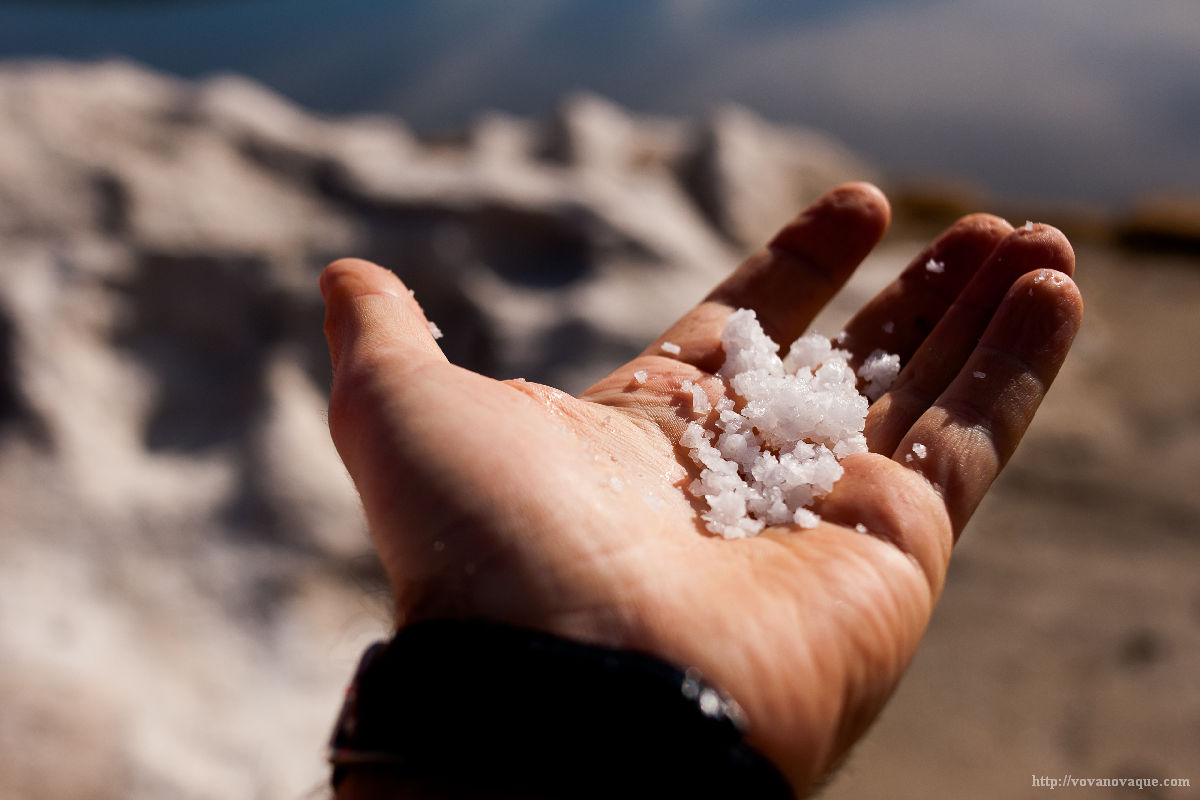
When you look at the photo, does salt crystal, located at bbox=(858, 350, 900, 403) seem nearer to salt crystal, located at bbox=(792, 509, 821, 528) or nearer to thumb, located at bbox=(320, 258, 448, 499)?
salt crystal, located at bbox=(792, 509, 821, 528)

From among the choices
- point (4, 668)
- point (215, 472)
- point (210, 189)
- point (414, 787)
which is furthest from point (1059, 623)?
point (210, 189)

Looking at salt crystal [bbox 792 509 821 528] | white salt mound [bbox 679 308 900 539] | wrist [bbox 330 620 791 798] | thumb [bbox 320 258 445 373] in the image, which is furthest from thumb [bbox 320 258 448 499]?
salt crystal [bbox 792 509 821 528]

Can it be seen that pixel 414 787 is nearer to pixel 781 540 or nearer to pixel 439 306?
pixel 781 540

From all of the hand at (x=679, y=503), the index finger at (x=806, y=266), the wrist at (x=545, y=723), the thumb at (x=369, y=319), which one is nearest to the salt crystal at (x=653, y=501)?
the hand at (x=679, y=503)

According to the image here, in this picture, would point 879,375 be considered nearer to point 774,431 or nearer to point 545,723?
point 774,431

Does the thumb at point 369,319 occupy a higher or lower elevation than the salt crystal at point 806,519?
higher

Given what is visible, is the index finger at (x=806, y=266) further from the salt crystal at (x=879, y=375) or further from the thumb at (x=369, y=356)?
the thumb at (x=369, y=356)

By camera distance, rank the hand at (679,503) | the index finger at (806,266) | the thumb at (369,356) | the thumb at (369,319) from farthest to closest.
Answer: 1. the index finger at (806,266)
2. the thumb at (369,319)
3. the thumb at (369,356)
4. the hand at (679,503)
